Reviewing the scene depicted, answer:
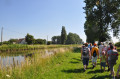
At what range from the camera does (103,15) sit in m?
30.7

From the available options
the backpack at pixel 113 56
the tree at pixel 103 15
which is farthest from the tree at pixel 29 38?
the backpack at pixel 113 56

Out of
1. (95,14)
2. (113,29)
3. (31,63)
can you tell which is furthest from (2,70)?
(113,29)

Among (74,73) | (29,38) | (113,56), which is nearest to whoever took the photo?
(113,56)

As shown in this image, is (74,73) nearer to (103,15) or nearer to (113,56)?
(113,56)

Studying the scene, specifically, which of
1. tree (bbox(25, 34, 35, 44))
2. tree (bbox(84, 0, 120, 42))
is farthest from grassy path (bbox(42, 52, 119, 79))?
tree (bbox(25, 34, 35, 44))

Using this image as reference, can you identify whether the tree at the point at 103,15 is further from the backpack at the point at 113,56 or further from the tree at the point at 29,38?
the tree at the point at 29,38

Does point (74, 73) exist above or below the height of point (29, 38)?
below

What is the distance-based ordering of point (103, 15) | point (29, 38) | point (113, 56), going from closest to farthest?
point (113, 56) < point (103, 15) < point (29, 38)

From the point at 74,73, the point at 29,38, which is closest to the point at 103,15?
the point at 74,73

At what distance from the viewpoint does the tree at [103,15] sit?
29.6m

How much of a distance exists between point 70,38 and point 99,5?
108m

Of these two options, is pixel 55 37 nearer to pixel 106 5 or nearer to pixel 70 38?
pixel 70 38

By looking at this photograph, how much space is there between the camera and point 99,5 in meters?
30.8

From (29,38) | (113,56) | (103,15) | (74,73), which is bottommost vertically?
Answer: (74,73)
